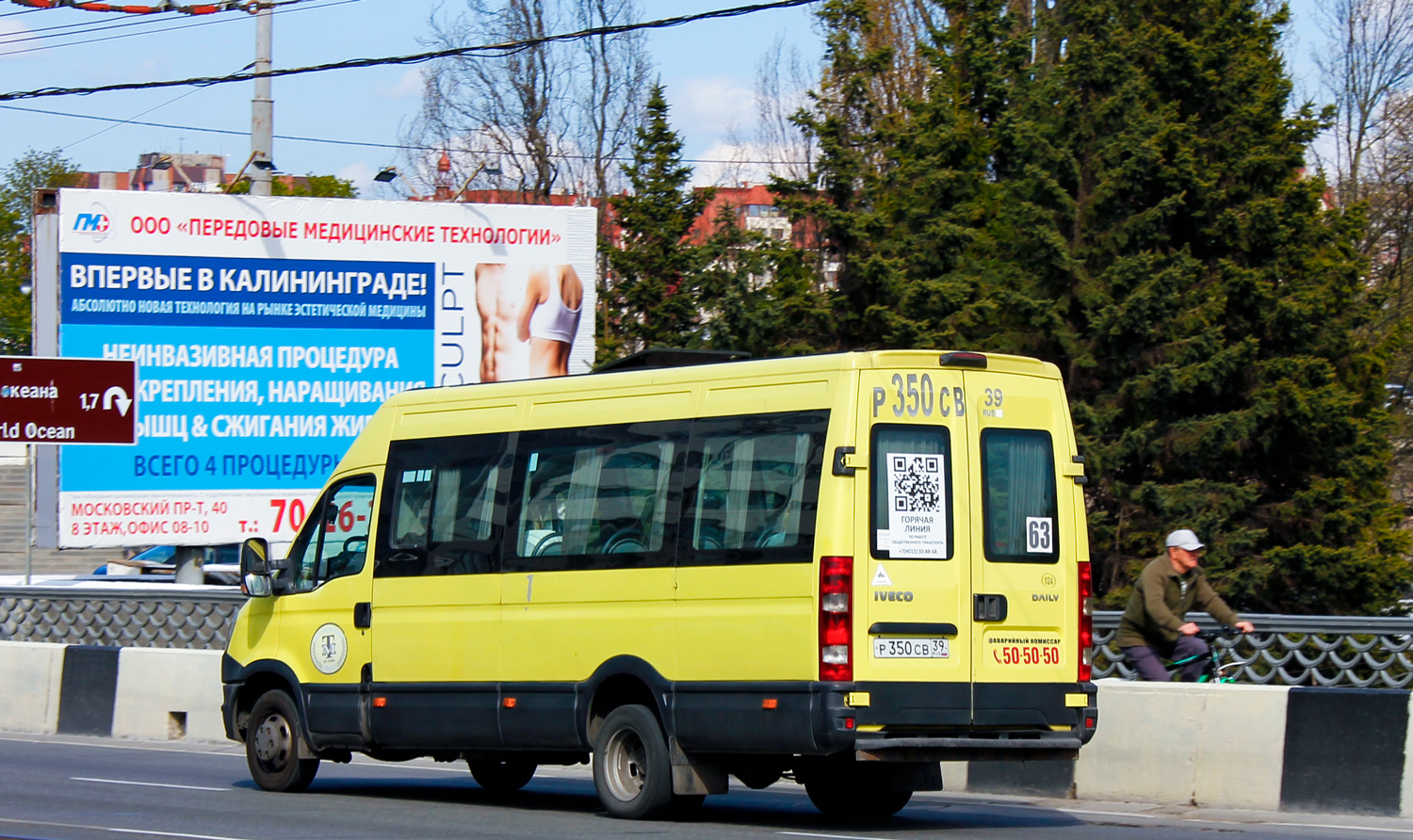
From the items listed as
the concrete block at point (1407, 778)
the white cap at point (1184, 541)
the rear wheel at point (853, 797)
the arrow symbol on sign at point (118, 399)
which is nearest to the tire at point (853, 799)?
the rear wheel at point (853, 797)

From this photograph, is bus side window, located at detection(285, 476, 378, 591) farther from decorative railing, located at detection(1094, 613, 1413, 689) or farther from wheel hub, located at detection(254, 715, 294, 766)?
decorative railing, located at detection(1094, 613, 1413, 689)

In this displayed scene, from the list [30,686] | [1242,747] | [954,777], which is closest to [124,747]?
[30,686]

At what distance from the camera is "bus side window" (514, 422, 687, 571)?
9.91 metres

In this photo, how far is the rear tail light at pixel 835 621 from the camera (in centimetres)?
881

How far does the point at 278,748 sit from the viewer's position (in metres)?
11.9

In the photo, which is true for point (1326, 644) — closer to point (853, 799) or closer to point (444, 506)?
point (853, 799)

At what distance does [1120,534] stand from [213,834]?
15071 millimetres

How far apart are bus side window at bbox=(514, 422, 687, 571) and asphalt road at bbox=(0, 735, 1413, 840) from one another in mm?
1560

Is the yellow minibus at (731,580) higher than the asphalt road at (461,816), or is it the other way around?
the yellow minibus at (731,580)

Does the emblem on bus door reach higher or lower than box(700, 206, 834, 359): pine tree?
lower

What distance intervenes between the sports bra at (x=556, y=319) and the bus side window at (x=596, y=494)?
14076mm

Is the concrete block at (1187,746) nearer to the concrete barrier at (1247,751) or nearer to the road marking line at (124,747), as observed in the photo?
the concrete barrier at (1247,751)

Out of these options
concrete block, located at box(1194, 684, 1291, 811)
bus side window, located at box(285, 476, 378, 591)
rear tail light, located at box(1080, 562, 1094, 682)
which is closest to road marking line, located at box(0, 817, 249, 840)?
bus side window, located at box(285, 476, 378, 591)

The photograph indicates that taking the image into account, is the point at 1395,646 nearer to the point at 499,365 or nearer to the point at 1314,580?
the point at 1314,580
